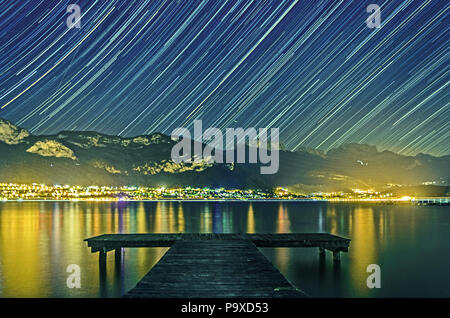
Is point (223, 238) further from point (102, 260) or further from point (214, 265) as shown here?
point (214, 265)

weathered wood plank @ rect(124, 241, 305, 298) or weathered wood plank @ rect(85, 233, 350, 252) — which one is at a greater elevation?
weathered wood plank @ rect(124, 241, 305, 298)

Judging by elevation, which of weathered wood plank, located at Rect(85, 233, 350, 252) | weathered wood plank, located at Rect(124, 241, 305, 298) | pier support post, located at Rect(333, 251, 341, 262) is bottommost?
pier support post, located at Rect(333, 251, 341, 262)

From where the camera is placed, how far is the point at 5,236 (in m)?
45.5

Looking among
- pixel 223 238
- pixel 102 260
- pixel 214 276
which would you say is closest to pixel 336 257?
pixel 223 238

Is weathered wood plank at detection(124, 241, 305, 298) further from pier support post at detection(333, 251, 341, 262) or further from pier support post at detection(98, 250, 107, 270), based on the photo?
pier support post at detection(333, 251, 341, 262)

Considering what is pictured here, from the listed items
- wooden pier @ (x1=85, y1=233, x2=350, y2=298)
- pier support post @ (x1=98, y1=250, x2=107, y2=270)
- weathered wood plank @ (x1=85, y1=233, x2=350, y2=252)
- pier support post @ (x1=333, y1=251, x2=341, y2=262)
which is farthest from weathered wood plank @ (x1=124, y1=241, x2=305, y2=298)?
pier support post @ (x1=333, y1=251, x2=341, y2=262)

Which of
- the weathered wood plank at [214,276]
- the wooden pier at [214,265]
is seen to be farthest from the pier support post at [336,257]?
the weathered wood plank at [214,276]

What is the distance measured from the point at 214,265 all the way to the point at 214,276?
1.99 metres

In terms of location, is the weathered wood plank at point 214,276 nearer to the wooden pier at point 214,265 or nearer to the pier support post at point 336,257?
the wooden pier at point 214,265

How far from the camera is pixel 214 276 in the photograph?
48.0 ft

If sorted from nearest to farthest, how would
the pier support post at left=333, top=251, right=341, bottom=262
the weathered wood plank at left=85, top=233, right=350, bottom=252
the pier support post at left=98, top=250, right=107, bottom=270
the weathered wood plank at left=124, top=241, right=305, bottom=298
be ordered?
the weathered wood plank at left=124, top=241, right=305, bottom=298
the weathered wood plank at left=85, top=233, right=350, bottom=252
the pier support post at left=98, top=250, right=107, bottom=270
the pier support post at left=333, top=251, right=341, bottom=262

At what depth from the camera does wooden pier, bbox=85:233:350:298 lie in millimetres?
12461
